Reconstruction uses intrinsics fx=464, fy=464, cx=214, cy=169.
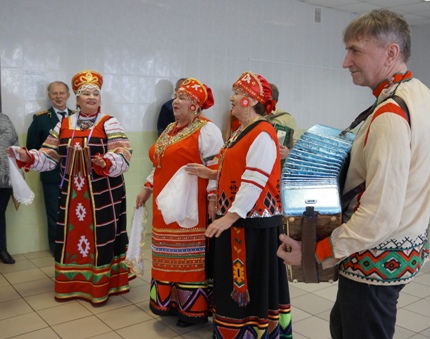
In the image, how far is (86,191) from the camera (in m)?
3.30

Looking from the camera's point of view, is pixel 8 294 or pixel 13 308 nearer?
pixel 13 308

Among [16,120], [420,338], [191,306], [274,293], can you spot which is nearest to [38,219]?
[16,120]

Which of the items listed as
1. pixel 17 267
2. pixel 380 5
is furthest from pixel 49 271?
pixel 380 5

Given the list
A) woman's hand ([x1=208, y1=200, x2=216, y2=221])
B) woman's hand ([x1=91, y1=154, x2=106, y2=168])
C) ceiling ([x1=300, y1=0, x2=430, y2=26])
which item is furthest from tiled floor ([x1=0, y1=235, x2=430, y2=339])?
ceiling ([x1=300, y1=0, x2=430, y2=26])

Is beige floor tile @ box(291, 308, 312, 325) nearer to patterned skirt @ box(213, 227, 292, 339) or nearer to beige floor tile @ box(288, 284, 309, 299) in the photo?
beige floor tile @ box(288, 284, 309, 299)

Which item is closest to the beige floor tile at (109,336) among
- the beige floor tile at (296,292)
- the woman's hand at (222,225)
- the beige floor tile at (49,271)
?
the woman's hand at (222,225)

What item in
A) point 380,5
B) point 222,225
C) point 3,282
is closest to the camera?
point 222,225

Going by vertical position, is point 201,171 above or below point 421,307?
above

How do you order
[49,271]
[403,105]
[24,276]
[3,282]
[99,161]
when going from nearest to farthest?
1. [403,105]
2. [99,161]
3. [3,282]
4. [24,276]
5. [49,271]

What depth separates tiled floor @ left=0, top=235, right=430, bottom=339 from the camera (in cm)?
293

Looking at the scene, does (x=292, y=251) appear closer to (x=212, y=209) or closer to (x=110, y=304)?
(x=212, y=209)

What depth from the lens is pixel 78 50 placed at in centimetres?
463

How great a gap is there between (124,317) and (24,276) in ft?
4.22

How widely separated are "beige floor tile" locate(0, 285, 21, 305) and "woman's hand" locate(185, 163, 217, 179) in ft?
5.92
